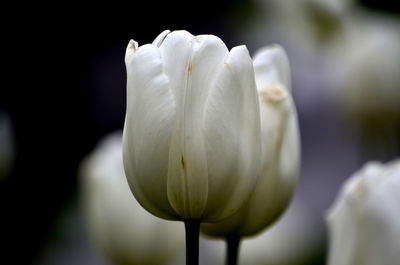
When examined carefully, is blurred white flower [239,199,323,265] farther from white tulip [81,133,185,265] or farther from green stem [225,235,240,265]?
green stem [225,235,240,265]

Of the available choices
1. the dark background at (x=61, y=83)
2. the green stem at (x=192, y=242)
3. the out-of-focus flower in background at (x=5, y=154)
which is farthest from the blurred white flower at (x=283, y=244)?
the green stem at (x=192, y=242)

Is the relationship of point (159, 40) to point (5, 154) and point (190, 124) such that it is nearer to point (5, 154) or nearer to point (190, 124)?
point (190, 124)

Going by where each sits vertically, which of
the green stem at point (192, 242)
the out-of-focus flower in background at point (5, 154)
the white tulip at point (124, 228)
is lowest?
the white tulip at point (124, 228)

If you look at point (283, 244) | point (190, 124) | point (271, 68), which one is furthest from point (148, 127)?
point (283, 244)

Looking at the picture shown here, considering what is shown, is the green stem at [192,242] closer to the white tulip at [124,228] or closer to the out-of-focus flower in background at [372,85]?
the white tulip at [124,228]

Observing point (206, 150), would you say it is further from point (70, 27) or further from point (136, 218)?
point (70, 27)

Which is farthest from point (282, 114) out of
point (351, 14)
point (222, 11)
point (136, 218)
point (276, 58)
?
point (222, 11)

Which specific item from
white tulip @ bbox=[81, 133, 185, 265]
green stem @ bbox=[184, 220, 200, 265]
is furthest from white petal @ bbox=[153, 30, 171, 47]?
white tulip @ bbox=[81, 133, 185, 265]
